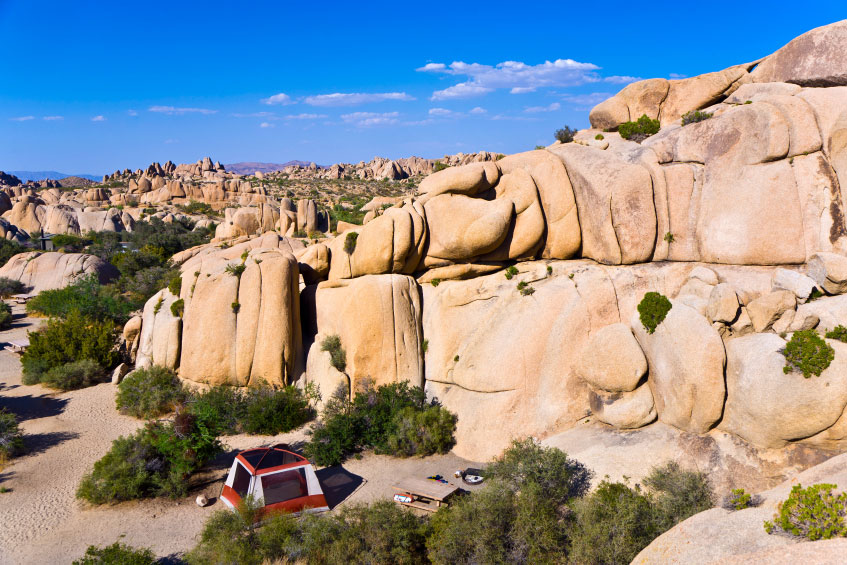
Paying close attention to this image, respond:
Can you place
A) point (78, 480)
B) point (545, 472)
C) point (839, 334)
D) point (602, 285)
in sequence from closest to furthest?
1. point (839, 334)
2. point (545, 472)
3. point (78, 480)
4. point (602, 285)

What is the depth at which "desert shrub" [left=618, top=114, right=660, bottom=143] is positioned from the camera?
26.9 meters

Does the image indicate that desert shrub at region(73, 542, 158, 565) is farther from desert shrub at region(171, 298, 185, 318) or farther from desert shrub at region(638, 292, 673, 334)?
desert shrub at region(638, 292, 673, 334)

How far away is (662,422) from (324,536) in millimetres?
12888

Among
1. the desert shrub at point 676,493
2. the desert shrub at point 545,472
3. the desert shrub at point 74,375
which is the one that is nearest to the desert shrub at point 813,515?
the desert shrub at point 676,493

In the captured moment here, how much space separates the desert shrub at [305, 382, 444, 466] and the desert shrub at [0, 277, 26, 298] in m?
39.8

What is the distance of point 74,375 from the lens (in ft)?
93.1

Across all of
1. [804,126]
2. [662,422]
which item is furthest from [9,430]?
[804,126]

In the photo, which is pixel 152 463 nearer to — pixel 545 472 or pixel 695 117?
pixel 545 472

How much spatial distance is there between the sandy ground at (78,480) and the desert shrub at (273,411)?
459mm

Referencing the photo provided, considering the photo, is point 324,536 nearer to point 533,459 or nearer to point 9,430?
point 533,459

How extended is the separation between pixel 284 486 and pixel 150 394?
11842 millimetres

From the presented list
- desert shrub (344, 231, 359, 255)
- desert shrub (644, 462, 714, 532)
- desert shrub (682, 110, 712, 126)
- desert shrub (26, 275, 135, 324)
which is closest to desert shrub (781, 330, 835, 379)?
desert shrub (644, 462, 714, 532)

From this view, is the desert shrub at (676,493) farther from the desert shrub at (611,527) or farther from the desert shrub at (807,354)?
the desert shrub at (807,354)

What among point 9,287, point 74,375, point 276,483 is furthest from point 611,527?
point 9,287
